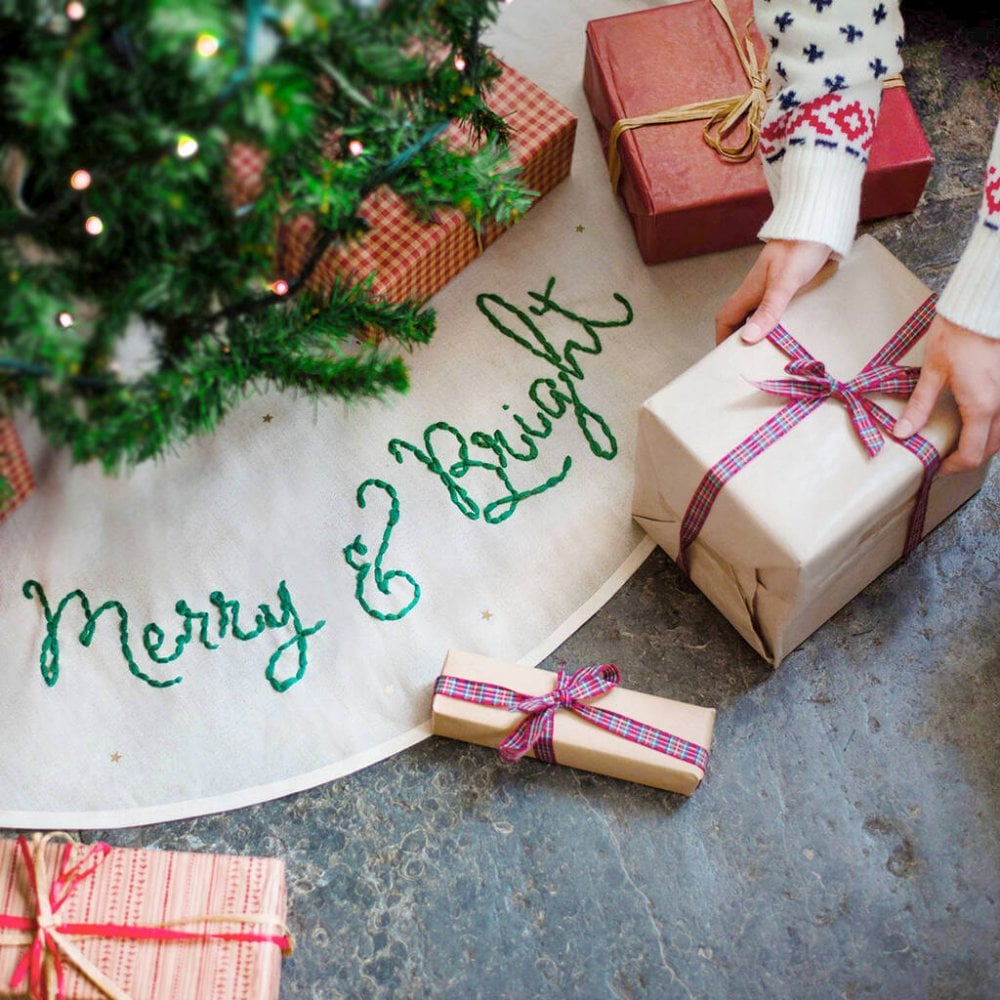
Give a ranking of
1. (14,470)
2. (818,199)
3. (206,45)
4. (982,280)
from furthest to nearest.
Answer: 1. (14,470)
2. (818,199)
3. (982,280)
4. (206,45)

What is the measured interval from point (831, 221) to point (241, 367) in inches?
26.9

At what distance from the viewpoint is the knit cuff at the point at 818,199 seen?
4.25ft

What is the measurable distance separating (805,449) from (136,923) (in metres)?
0.89

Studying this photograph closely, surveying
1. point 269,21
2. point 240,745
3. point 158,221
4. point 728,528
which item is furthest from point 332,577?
point 269,21

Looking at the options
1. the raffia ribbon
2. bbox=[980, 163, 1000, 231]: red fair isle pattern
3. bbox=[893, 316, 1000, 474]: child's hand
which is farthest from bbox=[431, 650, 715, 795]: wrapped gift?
the raffia ribbon

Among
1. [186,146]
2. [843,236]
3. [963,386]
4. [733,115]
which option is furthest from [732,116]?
[186,146]

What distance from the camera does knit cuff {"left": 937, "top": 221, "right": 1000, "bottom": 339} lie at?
46.8 inches

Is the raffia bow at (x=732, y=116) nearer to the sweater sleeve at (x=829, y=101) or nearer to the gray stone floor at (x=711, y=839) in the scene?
the sweater sleeve at (x=829, y=101)

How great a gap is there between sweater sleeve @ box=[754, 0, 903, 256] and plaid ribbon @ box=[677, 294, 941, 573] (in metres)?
0.13

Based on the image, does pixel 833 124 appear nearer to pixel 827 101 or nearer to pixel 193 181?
pixel 827 101

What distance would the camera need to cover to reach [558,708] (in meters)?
1.33

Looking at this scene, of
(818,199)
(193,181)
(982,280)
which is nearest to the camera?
(193,181)

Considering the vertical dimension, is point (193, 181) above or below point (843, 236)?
above

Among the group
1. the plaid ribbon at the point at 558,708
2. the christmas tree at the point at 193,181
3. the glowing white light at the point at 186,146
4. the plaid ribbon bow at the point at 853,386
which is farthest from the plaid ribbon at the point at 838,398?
the glowing white light at the point at 186,146
